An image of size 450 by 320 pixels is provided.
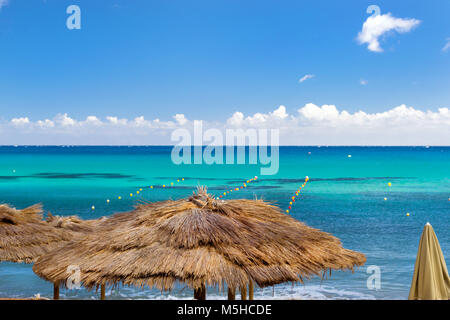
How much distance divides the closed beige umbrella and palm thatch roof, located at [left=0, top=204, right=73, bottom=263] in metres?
8.22

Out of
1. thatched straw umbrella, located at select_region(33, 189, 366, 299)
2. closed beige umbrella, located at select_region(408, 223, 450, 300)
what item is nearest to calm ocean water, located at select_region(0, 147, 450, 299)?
thatched straw umbrella, located at select_region(33, 189, 366, 299)

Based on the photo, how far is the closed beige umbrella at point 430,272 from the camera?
630 centimetres

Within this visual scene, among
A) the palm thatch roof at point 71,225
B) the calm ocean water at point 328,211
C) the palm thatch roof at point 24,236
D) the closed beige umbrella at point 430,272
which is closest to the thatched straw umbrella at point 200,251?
the calm ocean water at point 328,211

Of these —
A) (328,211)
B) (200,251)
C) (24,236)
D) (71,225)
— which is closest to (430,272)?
(200,251)

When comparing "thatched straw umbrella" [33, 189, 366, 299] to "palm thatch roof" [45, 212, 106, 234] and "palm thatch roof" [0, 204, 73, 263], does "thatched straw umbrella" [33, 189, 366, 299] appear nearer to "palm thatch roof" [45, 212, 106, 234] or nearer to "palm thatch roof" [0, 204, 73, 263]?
"palm thatch roof" [0, 204, 73, 263]

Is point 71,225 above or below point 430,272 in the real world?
below

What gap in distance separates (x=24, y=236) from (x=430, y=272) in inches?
345

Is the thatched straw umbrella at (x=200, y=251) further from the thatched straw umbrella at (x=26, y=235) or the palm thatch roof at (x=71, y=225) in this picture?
the palm thatch roof at (x=71, y=225)

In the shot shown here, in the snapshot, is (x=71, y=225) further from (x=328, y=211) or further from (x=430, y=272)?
(x=328, y=211)

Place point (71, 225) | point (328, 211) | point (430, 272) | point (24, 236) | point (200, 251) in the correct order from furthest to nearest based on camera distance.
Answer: point (328, 211) < point (71, 225) < point (24, 236) < point (430, 272) < point (200, 251)

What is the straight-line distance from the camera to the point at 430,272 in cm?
629

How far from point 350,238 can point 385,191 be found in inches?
787

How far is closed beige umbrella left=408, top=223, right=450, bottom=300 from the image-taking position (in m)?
6.30
